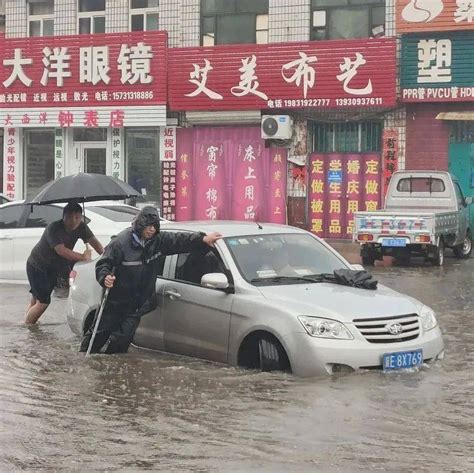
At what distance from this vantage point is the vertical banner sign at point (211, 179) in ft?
76.7

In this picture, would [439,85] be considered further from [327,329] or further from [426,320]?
[327,329]

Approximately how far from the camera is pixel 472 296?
1322 centimetres

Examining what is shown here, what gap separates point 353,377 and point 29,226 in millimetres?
8534

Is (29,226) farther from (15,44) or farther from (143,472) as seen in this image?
(15,44)

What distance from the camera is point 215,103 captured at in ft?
75.4

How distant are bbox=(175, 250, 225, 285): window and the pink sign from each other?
1439 centimetres

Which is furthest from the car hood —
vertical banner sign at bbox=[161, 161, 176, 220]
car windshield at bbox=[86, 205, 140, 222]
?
vertical banner sign at bbox=[161, 161, 176, 220]

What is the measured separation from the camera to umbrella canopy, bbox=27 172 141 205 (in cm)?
995

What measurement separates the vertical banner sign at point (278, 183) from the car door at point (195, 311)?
1442 cm

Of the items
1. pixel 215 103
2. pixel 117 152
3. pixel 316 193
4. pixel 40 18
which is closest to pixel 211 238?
pixel 316 193

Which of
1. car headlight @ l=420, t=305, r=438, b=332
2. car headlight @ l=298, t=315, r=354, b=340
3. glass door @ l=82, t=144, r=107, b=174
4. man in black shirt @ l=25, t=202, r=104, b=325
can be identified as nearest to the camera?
car headlight @ l=298, t=315, r=354, b=340

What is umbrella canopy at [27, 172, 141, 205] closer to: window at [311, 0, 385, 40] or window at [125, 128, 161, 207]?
window at [311, 0, 385, 40]

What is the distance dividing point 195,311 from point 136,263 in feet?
2.25

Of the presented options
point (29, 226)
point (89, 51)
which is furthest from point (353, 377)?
point (89, 51)
